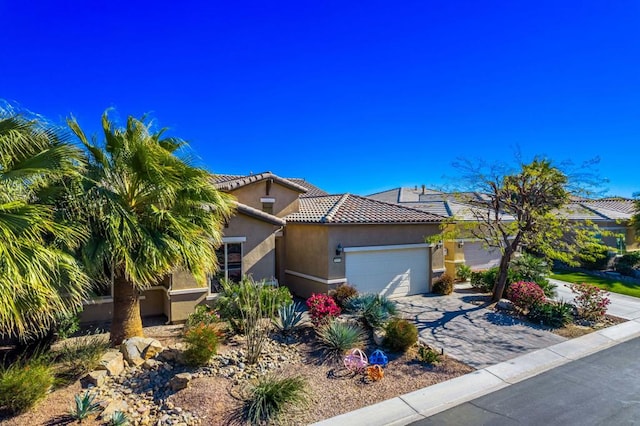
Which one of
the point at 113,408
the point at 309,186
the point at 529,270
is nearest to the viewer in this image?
the point at 113,408

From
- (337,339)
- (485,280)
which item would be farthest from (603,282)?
(337,339)

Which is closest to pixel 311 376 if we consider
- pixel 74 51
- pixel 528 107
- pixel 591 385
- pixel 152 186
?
pixel 152 186

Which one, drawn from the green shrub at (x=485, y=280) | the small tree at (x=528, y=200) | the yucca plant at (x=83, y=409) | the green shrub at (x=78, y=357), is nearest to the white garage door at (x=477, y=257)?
the green shrub at (x=485, y=280)

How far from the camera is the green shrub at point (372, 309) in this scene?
11.5 m

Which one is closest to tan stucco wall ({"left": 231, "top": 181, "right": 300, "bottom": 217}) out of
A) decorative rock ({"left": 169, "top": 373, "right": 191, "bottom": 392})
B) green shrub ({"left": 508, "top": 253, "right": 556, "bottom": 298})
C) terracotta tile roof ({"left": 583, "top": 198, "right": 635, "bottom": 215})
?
decorative rock ({"left": 169, "top": 373, "right": 191, "bottom": 392})

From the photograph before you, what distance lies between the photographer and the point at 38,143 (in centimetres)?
761

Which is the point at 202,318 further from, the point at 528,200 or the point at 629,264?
the point at 629,264

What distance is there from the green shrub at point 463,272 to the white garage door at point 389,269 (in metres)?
3.87

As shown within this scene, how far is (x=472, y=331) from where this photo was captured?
12.7m

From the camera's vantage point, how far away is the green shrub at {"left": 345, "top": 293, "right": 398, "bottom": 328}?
1147cm

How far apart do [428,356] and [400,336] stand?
0.89 metres

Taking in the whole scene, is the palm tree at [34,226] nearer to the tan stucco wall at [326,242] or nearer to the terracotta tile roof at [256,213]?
the terracotta tile roof at [256,213]

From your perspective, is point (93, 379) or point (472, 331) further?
point (472, 331)

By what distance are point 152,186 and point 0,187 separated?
309 centimetres
